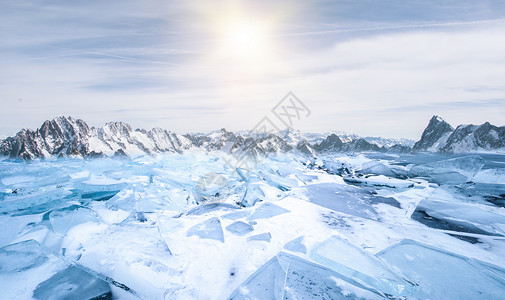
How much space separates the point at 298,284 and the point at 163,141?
237 ft

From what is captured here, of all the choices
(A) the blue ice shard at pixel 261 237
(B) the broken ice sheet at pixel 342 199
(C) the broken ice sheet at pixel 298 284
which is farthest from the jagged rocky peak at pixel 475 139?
(C) the broken ice sheet at pixel 298 284

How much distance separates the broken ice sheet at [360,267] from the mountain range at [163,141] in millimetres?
28387

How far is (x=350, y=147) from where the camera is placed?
3017 inches

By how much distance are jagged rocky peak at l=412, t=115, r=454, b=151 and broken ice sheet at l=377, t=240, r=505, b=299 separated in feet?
323

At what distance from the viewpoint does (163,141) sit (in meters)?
67.9

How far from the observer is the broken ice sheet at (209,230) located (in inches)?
142

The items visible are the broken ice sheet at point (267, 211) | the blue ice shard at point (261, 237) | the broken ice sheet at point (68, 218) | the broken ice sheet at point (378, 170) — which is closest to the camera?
the blue ice shard at point (261, 237)

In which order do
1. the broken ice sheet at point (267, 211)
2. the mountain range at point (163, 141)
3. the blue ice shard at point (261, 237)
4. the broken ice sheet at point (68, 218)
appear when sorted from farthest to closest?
the mountain range at point (163, 141), the broken ice sheet at point (267, 211), the broken ice sheet at point (68, 218), the blue ice shard at point (261, 237)

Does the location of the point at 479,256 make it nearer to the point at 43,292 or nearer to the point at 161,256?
the point at 161,256

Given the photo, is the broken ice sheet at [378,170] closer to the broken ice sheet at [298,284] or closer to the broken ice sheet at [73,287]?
the broken ice sheet at [298,284]

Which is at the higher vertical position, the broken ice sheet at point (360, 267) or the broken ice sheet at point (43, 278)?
the broken ice sheet at point (360, 267)

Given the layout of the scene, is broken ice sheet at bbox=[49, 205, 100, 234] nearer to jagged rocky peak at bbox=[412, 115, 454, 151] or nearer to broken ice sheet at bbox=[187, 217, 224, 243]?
broken ice sheet at bbox=[187, 217, 224, 243]

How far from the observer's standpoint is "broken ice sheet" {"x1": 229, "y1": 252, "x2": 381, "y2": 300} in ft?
7.17

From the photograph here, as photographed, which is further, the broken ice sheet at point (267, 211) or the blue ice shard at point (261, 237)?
the broken ice sheet at point (267, 211)
